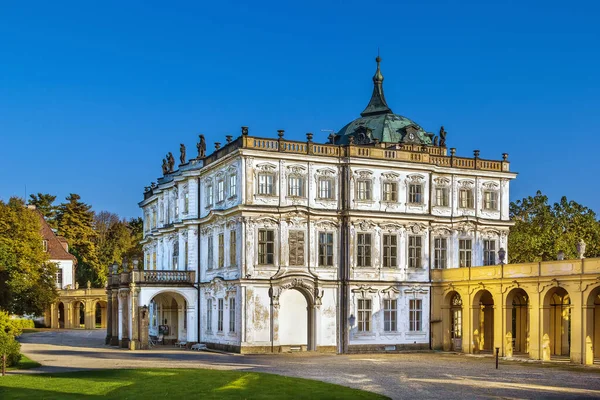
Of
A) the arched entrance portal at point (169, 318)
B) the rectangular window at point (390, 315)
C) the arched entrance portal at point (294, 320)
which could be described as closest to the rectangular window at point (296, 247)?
the arched entrance portal at point (294, 320)

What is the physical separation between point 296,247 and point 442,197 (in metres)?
10.8

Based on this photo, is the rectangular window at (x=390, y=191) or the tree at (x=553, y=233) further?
the tree at (x=553, y=233)

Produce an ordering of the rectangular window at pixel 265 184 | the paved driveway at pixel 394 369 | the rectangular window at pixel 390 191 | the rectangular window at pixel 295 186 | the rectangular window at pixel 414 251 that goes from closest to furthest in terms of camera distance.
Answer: the paved driveway at pixel 394 369, the rectangular window at pixel 265 184, the rectangular window at pixel 295 186, the rectangular window at pixel 390 191, the rectangular window at pixel 414 251

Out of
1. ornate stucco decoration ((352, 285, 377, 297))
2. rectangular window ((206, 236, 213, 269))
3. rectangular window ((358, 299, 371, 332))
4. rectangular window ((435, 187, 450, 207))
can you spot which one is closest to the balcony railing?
rectangular window ((206, 236, 213, 269))

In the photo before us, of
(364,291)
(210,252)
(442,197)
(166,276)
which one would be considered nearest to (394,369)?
(364,291)

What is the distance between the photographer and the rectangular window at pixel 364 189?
49.7 metres

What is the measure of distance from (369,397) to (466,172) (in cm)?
2998

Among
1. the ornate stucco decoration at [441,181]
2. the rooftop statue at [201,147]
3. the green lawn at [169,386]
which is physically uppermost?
the rooftop statue at [201,147]

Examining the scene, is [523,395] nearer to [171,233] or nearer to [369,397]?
[369,397]

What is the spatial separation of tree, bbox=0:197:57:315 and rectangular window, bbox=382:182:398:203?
27.9 metres

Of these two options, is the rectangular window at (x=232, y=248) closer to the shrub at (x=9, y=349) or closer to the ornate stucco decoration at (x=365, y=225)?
the ornate stucco decoration at (x=365, y=225)

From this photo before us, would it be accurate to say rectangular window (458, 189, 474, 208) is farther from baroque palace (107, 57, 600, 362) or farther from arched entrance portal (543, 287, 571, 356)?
arched entrance portal (543, 287, 571, 356)

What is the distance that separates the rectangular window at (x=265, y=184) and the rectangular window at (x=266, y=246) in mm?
2192

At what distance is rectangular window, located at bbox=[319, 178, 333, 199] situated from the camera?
4897cm
